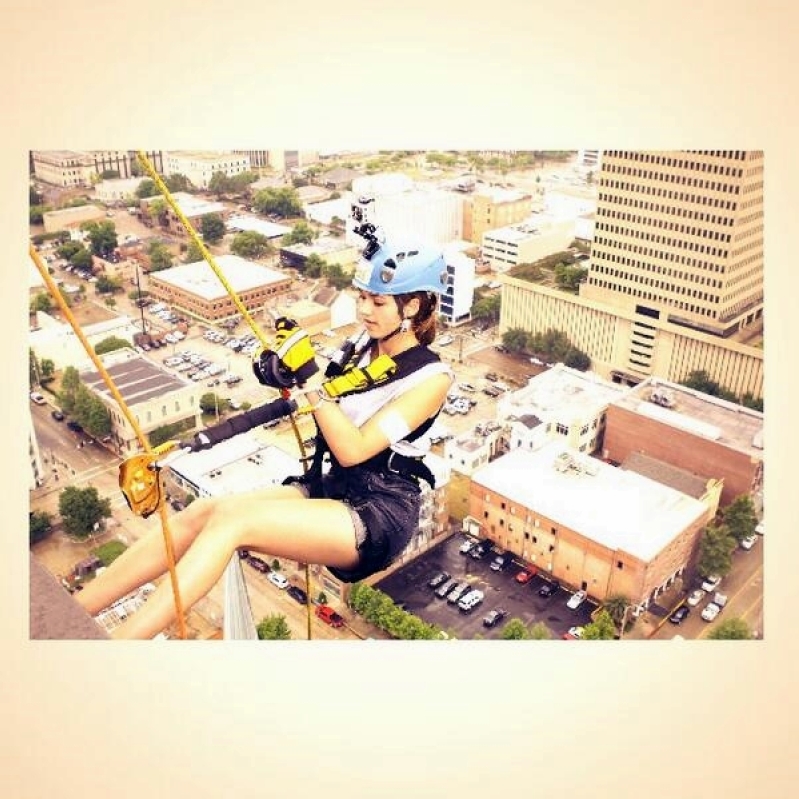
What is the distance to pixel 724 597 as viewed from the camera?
17.6ft

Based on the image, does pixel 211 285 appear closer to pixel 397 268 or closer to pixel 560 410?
pixel 560 410

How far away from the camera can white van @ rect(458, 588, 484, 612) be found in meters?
5.88

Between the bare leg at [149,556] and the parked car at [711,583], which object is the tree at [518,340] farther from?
the bare leg at [149,556]

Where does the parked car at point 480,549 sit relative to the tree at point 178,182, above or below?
below

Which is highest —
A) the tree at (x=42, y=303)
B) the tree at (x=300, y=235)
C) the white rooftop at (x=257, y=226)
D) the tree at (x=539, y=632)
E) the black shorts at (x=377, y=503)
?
the white rooftop at (x=257, y=226)

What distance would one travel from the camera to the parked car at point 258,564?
4787mm

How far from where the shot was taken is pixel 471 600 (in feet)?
19.4

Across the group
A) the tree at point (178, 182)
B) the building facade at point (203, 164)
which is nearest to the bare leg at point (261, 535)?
the building facade at point (203, 164)

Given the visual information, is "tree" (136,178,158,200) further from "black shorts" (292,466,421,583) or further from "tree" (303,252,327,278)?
"black shorts" (292,466,421,583)

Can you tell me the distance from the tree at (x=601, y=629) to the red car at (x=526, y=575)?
59 centimetres

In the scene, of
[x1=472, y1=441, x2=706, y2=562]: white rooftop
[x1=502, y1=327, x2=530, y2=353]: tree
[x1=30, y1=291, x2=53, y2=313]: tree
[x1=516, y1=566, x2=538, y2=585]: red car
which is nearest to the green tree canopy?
[x1=30, y1=291, x2=53, y2=313]: tree

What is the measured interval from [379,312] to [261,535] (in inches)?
45.8

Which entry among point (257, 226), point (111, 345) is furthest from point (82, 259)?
point (257, 226)
